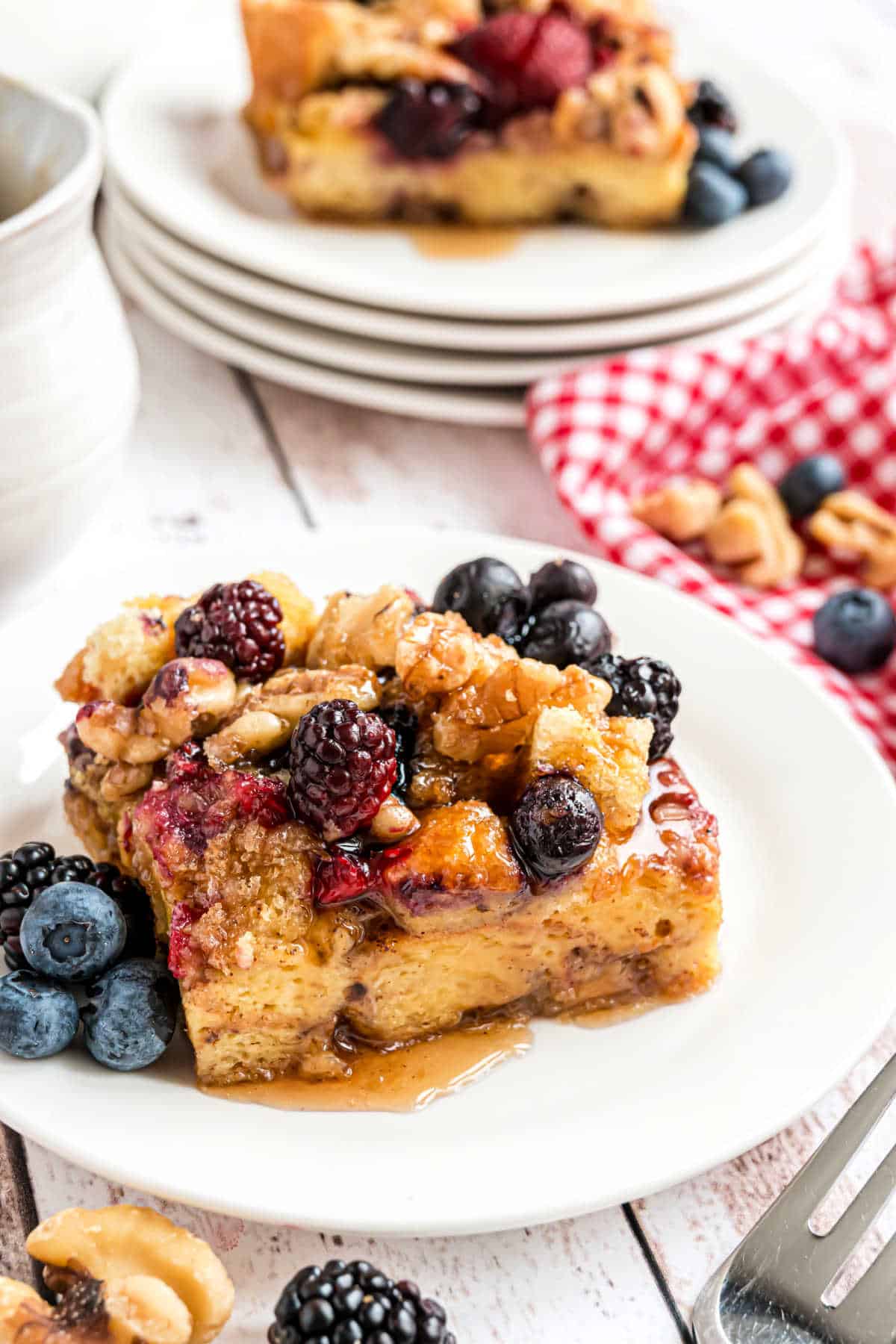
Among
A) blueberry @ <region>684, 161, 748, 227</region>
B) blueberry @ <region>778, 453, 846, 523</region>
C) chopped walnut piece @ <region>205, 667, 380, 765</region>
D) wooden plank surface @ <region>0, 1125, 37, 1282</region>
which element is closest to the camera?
wooden plank surface @ <region>0, 1125, 37, 1282</region>

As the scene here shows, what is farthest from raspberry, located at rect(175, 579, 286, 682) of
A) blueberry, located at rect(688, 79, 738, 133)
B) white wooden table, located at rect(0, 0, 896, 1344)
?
blueberry, located at rect(688, 79, 738, 133)

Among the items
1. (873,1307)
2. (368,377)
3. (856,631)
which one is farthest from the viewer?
(368,377)

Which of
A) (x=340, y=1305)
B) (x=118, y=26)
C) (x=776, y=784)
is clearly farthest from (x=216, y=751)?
(x=118, y=26)

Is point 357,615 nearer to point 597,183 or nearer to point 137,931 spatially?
point 137,931

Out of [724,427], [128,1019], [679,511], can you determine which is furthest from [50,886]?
[724,427]

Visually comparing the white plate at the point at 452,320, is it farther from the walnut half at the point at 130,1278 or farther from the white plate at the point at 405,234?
the walnut half at the point at 130,1278

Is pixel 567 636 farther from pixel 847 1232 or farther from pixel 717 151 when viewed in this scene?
pixel 717 151

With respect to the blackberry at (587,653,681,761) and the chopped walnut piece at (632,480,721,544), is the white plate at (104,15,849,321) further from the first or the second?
the blackberry at (587,653,681,761)
